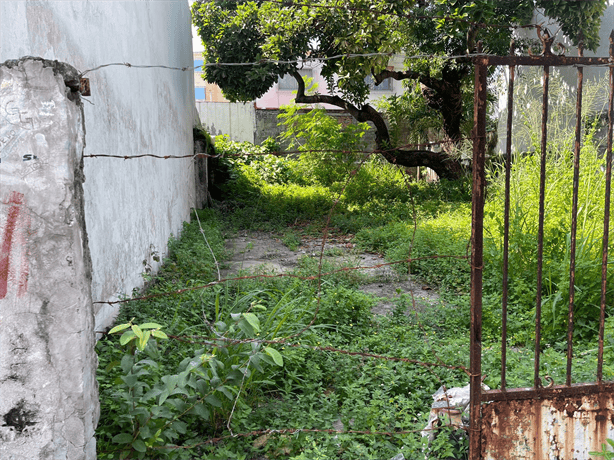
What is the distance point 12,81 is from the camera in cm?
180

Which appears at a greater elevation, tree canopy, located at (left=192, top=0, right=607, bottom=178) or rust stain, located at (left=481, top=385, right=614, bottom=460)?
tree canopy, located at (left=192, top=0, right=607, bottom=178)

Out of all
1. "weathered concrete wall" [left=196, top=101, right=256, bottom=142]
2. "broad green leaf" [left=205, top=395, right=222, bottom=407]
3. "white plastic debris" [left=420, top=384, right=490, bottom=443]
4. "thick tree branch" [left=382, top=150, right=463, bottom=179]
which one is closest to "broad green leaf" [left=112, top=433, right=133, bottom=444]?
"broad green leaf" [left=205, top=395, right=222, bottom=407]

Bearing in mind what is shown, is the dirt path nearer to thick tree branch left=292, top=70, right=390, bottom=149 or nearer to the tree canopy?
the tree canopy

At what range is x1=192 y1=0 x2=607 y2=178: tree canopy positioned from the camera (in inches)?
325

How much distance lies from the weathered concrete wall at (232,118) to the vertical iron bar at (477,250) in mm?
14457

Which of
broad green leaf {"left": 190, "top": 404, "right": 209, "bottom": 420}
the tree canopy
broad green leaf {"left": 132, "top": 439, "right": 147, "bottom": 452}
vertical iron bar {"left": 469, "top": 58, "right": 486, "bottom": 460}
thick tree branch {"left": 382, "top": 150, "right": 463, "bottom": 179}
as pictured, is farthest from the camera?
thick tree branch {"left": 382, "top": 150, "right": 463, "bottom": 179}

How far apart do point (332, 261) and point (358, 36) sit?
4570 mm

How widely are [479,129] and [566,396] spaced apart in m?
1.21

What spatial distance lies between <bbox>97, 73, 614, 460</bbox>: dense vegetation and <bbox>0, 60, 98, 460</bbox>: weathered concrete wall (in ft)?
1.09

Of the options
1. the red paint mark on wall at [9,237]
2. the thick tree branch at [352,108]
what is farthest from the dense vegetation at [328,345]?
the thick tree branch at [352,108]

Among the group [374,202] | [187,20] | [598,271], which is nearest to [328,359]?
[598,271]

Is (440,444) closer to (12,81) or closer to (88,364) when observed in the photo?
(88,364)

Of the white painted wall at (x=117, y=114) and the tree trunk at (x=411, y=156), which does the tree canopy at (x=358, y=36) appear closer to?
the tree trunk at (x=411, y=156)

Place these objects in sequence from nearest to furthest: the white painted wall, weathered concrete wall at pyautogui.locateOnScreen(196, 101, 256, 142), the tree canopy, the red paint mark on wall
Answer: the red paint mark on wall, the white painted wall, the tree canopy, weathered concrete wall at pyautogui.locateOnScreen(196, 101, 256, 142)
